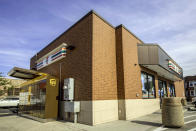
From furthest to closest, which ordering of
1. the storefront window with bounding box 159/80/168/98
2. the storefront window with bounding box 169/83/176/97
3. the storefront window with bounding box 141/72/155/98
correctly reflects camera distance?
the storefront window with bounding box 169/83/176/97 < the storefront window with bounding box 159/80/168/98 < the storefront window with bounding box 141/72/155/98

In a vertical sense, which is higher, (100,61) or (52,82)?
(100,61)

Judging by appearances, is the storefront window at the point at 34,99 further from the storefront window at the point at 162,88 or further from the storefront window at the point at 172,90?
the storefront window at the point at 172,90

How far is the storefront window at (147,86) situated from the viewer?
1233 centimetres

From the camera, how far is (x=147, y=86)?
12.9m

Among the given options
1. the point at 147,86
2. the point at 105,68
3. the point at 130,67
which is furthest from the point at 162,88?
the point at 105,68

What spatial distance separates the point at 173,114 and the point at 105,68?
464cm

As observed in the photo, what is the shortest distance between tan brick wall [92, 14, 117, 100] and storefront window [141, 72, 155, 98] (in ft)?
12.6

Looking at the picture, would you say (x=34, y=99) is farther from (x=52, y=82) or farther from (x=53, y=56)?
(x=53, y=56)

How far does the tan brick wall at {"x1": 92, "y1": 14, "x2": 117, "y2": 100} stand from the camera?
8438mm

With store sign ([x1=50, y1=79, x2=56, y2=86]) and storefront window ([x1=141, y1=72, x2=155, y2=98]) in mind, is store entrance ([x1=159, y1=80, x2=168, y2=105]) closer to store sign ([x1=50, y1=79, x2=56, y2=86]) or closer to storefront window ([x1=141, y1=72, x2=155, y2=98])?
storefront window ([x1=141, y1=72, x2=155, y2=98])

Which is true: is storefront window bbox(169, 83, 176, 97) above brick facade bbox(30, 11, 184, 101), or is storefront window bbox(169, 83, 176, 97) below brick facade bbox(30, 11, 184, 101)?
below

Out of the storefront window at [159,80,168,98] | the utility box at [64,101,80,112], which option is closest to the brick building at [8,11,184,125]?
the utility box at [64,101,80,112]

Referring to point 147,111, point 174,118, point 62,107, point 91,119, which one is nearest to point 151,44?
point 147,111

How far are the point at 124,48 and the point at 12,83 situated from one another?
30.1 metres
